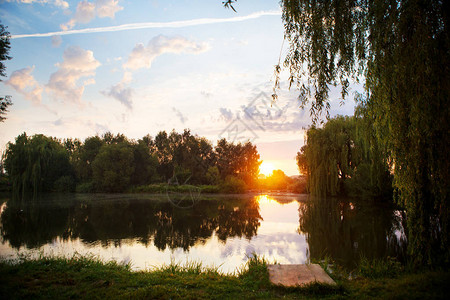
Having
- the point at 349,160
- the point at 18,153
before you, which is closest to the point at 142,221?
the point at 349,160

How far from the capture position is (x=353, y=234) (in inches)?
448

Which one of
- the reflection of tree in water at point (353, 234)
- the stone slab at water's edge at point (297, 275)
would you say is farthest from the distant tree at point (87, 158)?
the stone slab at water's edge at point (297, 275)

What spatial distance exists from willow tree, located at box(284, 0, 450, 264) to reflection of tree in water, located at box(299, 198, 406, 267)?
3.30 m

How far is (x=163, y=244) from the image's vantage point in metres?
10.3

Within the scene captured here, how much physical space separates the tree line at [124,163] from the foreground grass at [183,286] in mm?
32448

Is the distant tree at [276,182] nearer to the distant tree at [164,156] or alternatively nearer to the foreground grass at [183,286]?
the distant tree at [164,156]

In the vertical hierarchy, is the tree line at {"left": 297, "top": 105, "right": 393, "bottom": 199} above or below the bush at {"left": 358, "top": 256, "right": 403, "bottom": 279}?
above

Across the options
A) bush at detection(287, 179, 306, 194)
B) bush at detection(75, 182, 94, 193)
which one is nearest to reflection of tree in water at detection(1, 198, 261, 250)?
bush at detection(287, 179, 306, 194)

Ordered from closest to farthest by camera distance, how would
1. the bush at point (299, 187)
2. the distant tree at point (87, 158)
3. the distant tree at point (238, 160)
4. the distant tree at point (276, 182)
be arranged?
the bush at point (299, 187)
the distant tree at point (87, 158)
the distant tree at point (276, 182)
the distant tree at point (238, 160)

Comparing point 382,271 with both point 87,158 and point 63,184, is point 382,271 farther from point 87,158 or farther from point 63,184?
point 87,158

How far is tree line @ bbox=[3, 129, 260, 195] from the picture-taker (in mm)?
32344

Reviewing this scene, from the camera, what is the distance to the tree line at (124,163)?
32.3m

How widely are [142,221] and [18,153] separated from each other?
26133mm

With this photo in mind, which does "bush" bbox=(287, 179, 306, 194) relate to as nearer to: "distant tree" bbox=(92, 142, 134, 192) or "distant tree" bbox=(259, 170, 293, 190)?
"distant tree" bbox=(259, 170, 293, 190)
